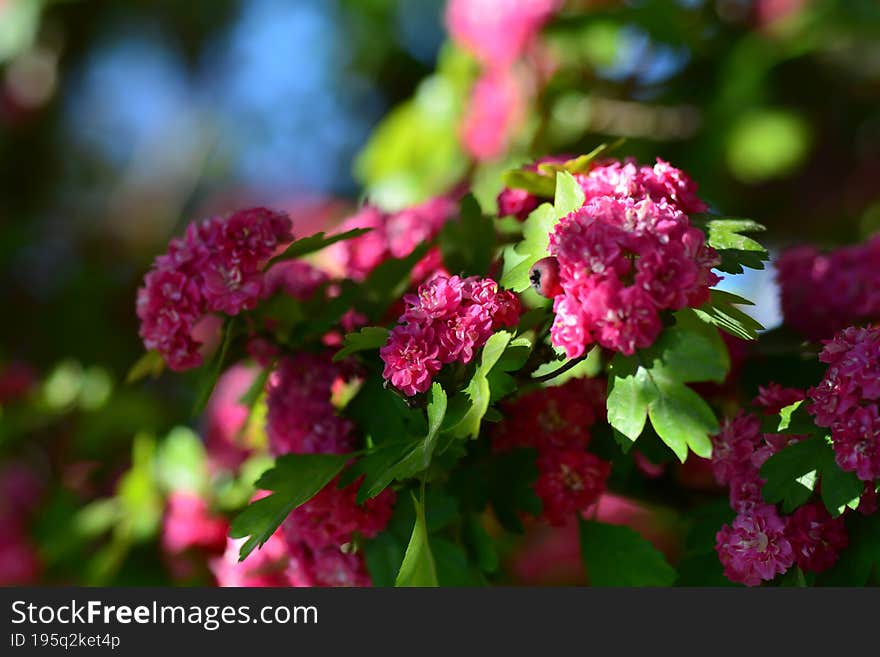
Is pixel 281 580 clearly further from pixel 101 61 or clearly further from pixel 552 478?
pixel 101 61

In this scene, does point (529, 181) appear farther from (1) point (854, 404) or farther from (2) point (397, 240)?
(1) point (854, 404)

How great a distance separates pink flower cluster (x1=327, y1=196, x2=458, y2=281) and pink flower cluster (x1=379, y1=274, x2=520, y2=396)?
0.28m

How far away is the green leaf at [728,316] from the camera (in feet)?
2.34

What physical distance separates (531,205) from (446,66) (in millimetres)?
1138

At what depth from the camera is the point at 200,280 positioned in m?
0.88

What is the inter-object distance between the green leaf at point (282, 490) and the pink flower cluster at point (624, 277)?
0.82 feet

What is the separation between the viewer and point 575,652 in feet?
2.46

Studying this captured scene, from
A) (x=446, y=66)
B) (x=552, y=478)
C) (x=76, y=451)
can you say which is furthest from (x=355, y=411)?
(x=446, y=66)

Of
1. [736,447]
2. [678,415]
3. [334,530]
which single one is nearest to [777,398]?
[736,447]

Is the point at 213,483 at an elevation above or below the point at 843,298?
below

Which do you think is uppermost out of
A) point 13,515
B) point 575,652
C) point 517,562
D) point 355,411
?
point 355,411

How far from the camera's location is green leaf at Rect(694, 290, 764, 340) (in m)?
0.71

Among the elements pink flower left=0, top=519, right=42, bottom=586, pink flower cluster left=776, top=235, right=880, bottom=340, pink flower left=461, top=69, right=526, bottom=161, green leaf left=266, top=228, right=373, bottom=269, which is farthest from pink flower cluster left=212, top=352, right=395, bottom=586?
pink flower left=461, top=69, right=526, bottom=161

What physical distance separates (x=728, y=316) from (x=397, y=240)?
0.45 metres
